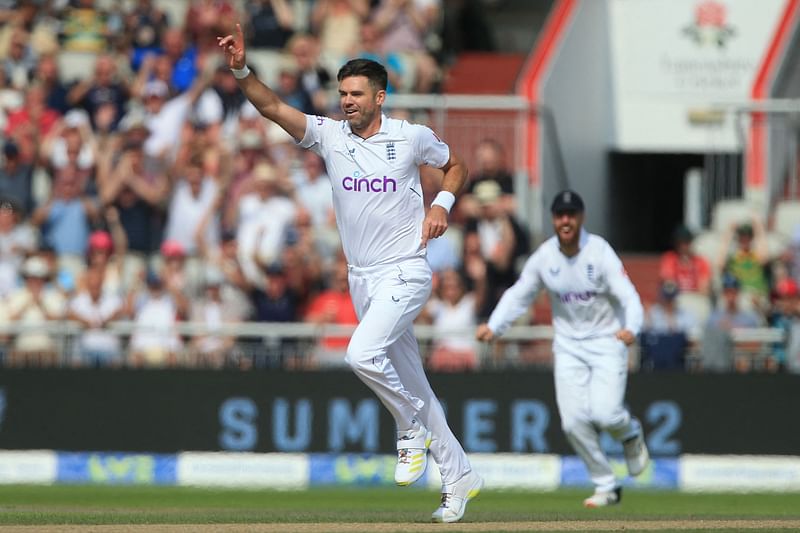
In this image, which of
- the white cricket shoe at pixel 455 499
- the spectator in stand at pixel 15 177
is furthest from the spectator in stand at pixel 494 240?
the white cricket shoe at pixel 455 499

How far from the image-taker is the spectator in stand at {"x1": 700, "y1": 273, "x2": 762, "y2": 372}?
48.9 feet

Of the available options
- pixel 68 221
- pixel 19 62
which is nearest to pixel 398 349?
pixel 68 221

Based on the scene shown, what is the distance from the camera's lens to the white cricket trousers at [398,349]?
888 cm

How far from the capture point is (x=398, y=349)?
9188 millimetres

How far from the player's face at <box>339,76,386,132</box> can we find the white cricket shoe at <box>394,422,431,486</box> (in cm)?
158

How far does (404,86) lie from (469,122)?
107cm

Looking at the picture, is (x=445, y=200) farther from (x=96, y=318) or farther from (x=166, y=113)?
(x=166, y=113)

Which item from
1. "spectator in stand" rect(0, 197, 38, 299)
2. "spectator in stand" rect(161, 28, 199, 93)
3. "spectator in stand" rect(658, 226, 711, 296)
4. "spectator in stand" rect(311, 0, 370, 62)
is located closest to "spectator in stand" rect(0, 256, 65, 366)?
"spectator in stand" rect(0, 197, 38, 299)

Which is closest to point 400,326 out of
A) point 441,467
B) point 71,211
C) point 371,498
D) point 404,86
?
point 441,467

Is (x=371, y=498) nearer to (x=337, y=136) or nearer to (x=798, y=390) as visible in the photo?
(x=798, y=390)

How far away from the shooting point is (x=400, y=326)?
9000mm

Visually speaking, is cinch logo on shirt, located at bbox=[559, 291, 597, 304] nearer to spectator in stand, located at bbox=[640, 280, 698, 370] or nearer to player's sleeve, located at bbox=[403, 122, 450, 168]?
player's sleeve, located at bbox=[403, 122, 450, 168]

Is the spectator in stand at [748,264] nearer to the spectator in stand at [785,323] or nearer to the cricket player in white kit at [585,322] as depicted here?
the spectator in stand at [785,323]

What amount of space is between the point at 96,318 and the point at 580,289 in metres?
5.40
